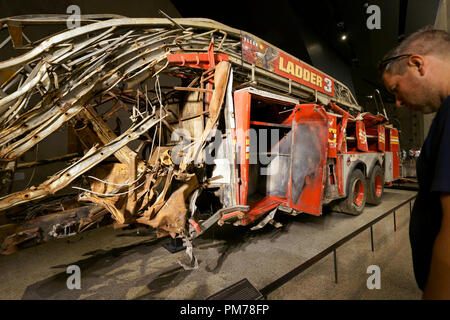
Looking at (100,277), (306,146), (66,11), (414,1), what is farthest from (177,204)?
(414,1)

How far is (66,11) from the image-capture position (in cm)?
521

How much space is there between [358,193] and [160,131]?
4.83 m

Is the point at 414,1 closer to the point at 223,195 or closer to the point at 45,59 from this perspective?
the point at 223,195

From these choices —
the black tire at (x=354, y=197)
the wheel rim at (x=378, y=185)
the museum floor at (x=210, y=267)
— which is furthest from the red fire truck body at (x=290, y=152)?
the museum floor at (x=210, y=267)

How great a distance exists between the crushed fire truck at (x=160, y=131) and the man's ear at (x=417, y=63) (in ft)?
6.45

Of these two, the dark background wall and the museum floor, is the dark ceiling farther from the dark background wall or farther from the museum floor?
the museum floor

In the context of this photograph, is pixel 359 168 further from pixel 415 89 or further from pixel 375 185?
pixel 415 89

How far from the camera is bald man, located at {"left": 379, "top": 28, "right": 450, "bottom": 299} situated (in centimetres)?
80

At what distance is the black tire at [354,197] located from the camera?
14.7ft

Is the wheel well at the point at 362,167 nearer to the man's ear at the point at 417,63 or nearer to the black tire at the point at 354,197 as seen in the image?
the black tire at the point at 354,197

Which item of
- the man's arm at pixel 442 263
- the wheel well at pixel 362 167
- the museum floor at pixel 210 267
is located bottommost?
the museum floor at pixel 210 267

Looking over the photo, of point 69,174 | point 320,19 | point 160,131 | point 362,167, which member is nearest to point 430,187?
point 160,131

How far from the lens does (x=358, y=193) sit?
4.94 m
